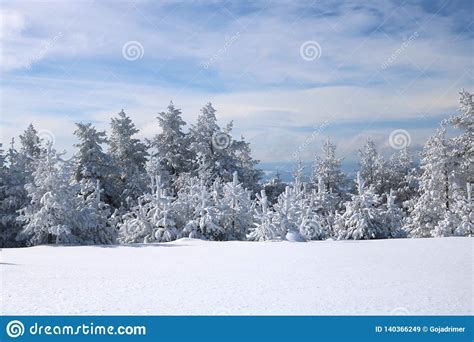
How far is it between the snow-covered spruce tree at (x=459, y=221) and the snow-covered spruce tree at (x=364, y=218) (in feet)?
11.9

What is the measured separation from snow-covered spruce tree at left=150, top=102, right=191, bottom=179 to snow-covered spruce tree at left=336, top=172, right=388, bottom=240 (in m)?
18.1

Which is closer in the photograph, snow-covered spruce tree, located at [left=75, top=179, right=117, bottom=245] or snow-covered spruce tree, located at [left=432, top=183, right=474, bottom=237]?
snow-covered spruce tree, located at [left=75, top=179, right=117, bottom=245]

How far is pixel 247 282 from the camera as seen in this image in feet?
33.8

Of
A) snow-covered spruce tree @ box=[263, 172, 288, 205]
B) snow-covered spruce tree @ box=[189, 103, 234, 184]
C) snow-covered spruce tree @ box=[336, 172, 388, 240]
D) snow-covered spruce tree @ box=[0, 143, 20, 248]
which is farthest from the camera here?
snow-covered spruce tree @ box=[263, 172, 288, 205]

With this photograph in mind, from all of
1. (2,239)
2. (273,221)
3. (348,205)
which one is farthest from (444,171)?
Result: (2,239)

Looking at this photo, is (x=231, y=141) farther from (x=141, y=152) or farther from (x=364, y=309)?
(x=364, y=309)

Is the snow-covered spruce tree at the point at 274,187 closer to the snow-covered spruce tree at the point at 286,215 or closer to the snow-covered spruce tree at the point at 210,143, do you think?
the snow-covered spruce tree at the point at 210,143

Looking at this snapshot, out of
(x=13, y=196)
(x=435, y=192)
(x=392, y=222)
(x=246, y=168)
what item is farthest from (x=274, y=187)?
(x=13, y=196)

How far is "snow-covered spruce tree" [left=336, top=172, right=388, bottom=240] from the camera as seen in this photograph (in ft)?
79.8

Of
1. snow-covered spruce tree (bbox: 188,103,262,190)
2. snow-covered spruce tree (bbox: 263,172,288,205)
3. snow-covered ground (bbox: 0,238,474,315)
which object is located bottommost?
snow-covered ground (bbox: 0,238,474,315)

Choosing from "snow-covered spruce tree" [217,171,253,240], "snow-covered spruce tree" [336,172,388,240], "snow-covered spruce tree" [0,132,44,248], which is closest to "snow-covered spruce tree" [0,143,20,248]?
"snow-covered spruce tree" [0,132,44,248]

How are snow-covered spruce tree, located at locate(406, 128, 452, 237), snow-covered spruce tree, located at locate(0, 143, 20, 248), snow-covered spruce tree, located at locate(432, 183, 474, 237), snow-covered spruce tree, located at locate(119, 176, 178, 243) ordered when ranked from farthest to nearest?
1. snow-covered spruce tree, located at locate(406, 128, 452, 237)
2. snow-covered spruce tree, located at locate(0, 143, 20, 248)
3. snow-covered spruce tree, located at locate(432, 183, 474, 237)
4. snow-covered spruce tree, located at locate(119, 176, 178, 243)

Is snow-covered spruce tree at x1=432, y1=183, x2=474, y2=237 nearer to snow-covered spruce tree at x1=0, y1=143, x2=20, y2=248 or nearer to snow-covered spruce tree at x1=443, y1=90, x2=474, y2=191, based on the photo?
snow-covered spruce tree at x1=443, y1=90, x2=474, y2=191

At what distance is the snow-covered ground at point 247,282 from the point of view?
8.16 m
